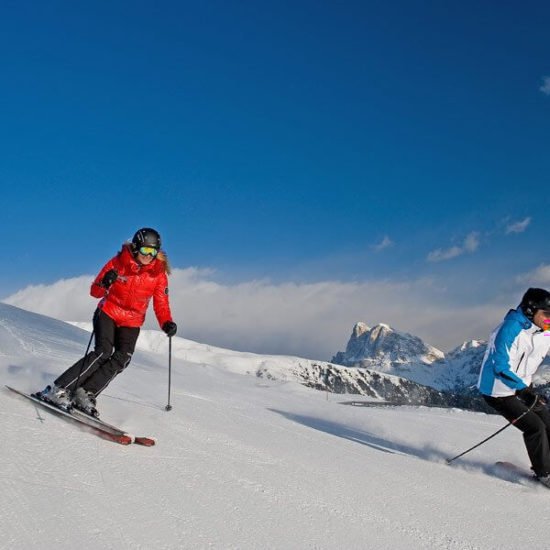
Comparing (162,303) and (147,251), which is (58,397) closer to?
(162,303)

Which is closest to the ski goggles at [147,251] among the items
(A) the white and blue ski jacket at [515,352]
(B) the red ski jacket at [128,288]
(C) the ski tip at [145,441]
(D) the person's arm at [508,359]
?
(B) the red ski jacket at [128,288]

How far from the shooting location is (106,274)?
607cm

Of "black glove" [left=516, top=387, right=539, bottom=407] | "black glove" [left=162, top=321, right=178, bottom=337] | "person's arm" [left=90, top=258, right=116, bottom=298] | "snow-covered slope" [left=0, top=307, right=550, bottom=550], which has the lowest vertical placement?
"snow-covered slope" [left=0, top=307, right=550, bottom=550]

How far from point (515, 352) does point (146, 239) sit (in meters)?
4.71

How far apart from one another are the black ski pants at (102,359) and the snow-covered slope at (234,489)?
0.50 m

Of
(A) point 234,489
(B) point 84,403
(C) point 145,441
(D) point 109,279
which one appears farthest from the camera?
(D) point 109,279

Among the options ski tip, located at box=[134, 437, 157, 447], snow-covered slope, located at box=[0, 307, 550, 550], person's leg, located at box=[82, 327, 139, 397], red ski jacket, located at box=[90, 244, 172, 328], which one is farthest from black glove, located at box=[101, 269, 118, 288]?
ski tip, located at box=[134, 437, 157, 447]

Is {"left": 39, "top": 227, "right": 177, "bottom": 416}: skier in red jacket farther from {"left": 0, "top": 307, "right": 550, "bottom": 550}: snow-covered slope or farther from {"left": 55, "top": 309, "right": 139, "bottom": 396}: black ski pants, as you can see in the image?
{"left": 0, "top": 307, "right": 550, "bottom": 550}: snow-covered slope

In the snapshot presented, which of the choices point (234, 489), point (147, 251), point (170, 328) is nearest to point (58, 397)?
point (170, 328)

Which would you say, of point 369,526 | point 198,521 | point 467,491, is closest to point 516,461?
point 467,491

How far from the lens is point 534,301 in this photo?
21.2ft

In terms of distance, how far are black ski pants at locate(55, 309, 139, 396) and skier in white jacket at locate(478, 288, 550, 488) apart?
14.8ft

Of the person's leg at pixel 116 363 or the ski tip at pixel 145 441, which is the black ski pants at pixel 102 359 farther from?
the ski tip at pixel 145 441

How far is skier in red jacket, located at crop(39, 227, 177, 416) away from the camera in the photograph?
605cm
